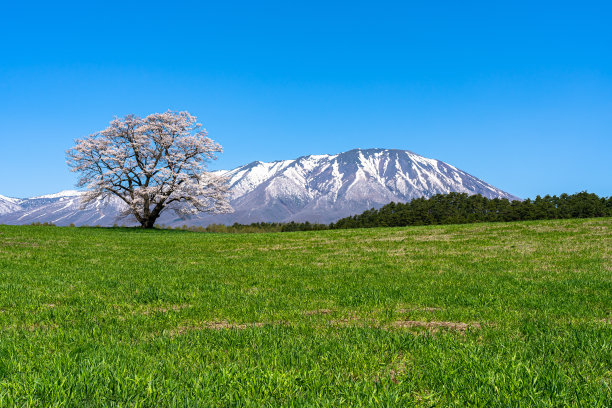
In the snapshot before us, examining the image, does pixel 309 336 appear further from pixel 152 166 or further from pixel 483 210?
pixel 483 210

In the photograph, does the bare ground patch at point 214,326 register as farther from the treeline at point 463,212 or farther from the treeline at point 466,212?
the treeline at point 466,212

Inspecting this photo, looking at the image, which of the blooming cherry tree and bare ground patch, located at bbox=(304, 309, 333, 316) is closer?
bare ground patch, located at bbox=(304, 309, 333, 316)

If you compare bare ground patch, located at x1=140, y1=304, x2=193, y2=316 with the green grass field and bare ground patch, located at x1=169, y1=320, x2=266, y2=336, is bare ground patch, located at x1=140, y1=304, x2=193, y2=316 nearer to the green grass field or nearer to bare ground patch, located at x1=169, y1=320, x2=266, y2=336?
the green grass field

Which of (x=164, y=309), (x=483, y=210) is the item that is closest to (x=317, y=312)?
(x=164, y=309)

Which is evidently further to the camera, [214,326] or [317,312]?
[317,312]

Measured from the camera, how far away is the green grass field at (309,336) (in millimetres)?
4145

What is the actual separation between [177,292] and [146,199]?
155 ft

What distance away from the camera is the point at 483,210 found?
3580 inches

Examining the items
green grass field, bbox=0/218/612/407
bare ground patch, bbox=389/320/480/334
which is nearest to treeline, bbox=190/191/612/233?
green grass field, bbox=0/218/612/407

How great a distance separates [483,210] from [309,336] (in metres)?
94.0

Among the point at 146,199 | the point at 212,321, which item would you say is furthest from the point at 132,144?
the point at 212,321

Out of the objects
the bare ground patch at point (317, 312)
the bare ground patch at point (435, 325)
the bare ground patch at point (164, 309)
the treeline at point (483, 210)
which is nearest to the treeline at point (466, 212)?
the treeline at point (483, 210)

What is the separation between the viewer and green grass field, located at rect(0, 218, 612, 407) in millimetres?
4145

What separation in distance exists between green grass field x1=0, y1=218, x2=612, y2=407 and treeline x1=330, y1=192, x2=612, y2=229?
57466 mm
